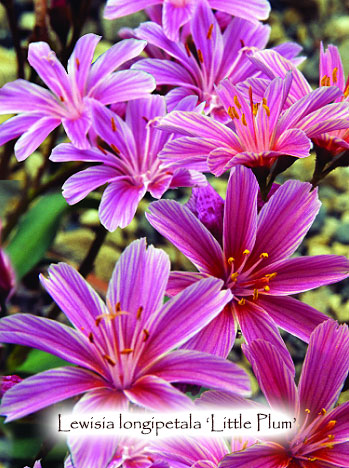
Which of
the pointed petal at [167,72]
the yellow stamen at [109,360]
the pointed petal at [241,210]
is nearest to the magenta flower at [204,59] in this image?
the pointed petal at [167,72]

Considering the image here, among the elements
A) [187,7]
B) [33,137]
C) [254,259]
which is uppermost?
[187,7]

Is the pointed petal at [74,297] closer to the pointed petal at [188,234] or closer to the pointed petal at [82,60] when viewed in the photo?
the pointed petal at [188,234]

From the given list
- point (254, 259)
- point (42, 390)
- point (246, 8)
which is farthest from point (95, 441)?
point (246, 8)

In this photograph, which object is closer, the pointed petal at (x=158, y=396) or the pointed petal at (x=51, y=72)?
the pointed petal at (x=158, y=396)

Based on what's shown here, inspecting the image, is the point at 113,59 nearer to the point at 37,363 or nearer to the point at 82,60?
the point at 82,60

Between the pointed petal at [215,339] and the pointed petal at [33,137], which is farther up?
the pointed petal at [33,137]

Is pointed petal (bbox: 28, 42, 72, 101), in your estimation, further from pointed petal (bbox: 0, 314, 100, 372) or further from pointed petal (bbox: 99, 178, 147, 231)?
pointed petal (bbox: 0, 314, 100, 372)

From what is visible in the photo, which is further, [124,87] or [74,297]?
[124,87]
